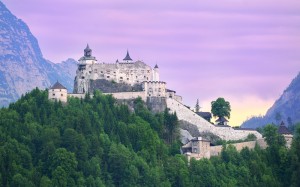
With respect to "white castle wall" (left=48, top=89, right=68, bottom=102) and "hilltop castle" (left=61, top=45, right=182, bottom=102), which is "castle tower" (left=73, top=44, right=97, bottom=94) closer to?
"hilltop castle" (left=61, top=45, right=182, bottom=102)

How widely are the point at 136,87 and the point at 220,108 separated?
12225 mm

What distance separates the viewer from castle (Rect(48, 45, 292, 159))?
128625mm

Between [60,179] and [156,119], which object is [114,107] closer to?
[156,119]

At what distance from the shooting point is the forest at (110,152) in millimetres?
112188

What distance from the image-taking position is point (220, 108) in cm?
13575

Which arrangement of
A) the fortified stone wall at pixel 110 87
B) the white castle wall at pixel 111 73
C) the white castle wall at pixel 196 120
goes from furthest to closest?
1. the white castle wall at pixel 111 73
2. the fortified stone wall at pixel 110 87
3. the white castle wall at pixel 196 120

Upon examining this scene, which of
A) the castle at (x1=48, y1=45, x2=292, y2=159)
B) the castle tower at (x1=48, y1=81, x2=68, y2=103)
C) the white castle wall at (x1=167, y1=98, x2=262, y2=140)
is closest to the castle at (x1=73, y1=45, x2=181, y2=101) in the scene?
the castle at (x1=48, y1=45, x2=292, y2=159)

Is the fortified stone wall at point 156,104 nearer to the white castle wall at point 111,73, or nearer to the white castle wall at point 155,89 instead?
the white castle wall at point 155,89

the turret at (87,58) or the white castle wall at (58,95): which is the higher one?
the turret at (87,58)

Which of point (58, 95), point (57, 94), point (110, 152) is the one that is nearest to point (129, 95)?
point (58, 95)

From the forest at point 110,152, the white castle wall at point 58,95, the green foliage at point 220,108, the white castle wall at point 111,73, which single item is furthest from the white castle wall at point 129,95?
the green foliage at point 220,108

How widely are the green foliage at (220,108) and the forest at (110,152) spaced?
1040 centimetres

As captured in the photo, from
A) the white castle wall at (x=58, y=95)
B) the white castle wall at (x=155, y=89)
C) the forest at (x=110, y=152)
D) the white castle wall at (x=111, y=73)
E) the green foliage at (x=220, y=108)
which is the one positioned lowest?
the forest at (x=110, y=152)

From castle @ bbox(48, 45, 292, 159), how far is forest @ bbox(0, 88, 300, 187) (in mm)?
2119
